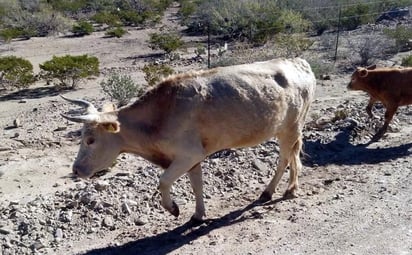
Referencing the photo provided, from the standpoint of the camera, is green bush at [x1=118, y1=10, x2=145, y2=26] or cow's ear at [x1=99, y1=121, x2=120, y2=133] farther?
green bush at [x1=118, y1=10, x2=145, y2=26]

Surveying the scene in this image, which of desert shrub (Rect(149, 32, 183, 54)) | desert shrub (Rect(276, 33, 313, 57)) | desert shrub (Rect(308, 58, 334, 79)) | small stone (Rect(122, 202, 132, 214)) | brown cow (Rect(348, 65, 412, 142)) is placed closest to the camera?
small stone (Rect(122, 202, 132, 214))

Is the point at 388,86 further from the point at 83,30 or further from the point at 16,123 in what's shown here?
the point at 83,30

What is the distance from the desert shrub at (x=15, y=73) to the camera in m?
20.3

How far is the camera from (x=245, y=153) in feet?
35.2

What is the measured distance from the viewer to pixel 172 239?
791 cm

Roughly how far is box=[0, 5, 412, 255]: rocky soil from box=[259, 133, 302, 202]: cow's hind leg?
8.0 inches

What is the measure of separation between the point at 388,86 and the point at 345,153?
8.33 feet

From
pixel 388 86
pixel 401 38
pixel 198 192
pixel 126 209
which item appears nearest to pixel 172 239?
pixel 198 192

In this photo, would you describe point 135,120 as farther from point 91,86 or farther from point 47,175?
point 91,86

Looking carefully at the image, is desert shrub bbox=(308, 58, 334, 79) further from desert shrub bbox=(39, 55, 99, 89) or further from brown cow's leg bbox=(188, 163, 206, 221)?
brown cow's leg bbox=(188, 163, 206, 221)

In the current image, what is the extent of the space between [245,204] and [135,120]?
2.32 meters

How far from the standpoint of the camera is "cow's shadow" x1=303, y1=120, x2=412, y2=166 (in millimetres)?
11031

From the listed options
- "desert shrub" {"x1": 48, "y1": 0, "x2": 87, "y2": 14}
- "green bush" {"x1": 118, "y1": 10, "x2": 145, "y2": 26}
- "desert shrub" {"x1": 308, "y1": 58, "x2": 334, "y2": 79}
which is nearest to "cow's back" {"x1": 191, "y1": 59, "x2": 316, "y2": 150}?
"desert shrub" {"x1": 308, "y1": 58, "x2": 334, "y2": 79}

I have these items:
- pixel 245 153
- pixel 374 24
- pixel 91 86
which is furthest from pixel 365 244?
pixel 374 24
